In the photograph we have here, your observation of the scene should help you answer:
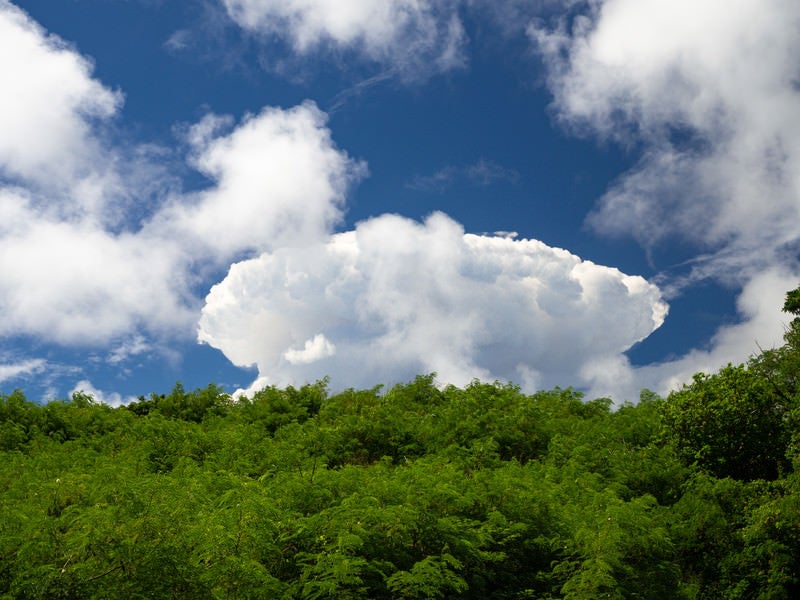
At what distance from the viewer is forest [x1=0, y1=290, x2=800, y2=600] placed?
1174 cm

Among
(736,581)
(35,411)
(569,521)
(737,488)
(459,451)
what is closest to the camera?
(569,521)

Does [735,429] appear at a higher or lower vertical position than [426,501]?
higher

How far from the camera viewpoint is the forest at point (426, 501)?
1174 cm

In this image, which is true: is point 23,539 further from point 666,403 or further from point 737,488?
point 666,403

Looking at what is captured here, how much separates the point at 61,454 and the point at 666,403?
64.6 feet

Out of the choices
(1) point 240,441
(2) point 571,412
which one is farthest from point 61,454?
(2) point 571,412

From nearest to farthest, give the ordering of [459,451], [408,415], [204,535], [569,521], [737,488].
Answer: [204,535] → [569,521] → [737,488] → [459,451] → [408,415]

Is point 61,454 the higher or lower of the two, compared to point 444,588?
higher

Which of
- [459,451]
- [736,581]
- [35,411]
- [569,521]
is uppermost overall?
[35,411]

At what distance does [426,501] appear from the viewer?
15.0m

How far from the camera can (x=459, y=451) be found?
77.4 feet

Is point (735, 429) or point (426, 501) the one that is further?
point (735, 429)

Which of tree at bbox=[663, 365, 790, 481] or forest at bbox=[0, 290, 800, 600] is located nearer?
forest at bbox=[0, 290, 800, 600]

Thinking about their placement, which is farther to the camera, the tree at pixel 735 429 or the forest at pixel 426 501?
the tree at pixel 735 429
